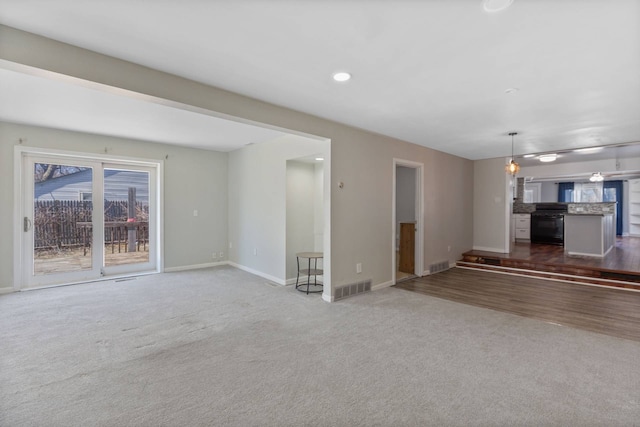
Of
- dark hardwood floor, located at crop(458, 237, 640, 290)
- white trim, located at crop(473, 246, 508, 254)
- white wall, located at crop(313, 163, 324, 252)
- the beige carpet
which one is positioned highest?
white wall, located at crop(313, 163, 324, 252)

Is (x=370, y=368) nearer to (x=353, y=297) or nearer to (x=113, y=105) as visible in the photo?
(x=353, y=297)

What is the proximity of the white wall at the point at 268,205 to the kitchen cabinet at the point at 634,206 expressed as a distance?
12.7m

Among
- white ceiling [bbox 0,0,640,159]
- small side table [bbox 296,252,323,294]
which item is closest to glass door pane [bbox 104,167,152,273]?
white ceiling [bbox 0,0,640,159]

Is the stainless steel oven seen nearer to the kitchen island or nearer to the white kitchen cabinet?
the white kitchen cabinet

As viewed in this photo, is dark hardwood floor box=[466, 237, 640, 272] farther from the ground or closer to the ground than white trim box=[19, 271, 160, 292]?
farther from the ground

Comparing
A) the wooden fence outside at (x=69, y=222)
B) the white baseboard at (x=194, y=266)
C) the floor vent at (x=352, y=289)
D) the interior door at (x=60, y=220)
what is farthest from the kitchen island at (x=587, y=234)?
the interior door at (x=60, y=220)

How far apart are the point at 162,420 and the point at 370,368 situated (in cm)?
150

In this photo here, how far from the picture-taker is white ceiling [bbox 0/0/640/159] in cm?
179

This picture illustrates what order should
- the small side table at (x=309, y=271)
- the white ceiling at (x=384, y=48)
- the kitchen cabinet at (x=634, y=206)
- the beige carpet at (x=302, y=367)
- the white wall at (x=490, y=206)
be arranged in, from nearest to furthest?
the white ceiling at (x=384, y=48), the beige carpet at (x=302, y=367), the small side table at (x=309, y=271), the white wall at (x=490, y=206), the kitchen cabinet at (x=634, y=206)

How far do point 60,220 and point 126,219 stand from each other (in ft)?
3.10

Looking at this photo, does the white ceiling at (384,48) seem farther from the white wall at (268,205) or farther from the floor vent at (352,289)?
the floor vent at (352,289)

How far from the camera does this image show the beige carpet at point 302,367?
6.25ft

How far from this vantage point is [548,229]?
29.5 feet

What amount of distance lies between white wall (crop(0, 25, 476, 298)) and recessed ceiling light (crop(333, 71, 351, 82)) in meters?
0.98
